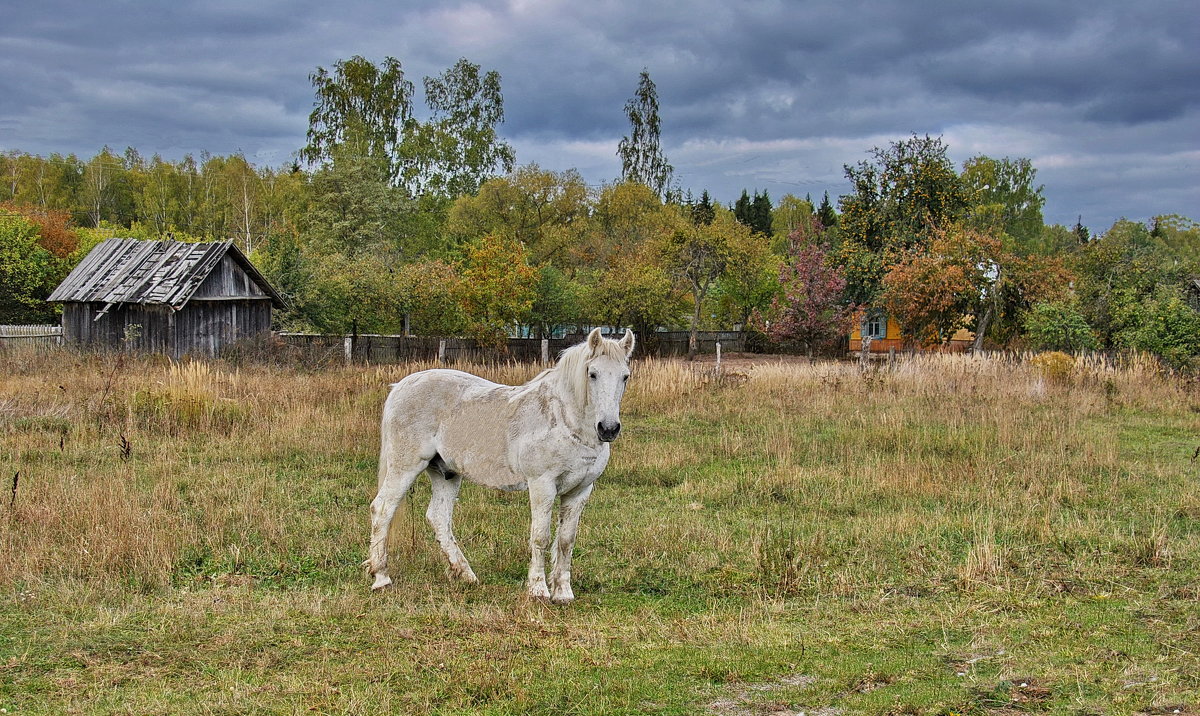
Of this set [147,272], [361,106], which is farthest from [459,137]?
[147,272]

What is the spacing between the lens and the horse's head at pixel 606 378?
5727 mm

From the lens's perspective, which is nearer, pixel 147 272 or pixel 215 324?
pixel 147 272

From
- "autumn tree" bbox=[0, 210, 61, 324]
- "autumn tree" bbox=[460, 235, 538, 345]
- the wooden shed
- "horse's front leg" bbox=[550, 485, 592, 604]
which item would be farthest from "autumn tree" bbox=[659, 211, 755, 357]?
"horse's front leg" bbox=[550, 485, 592, 604]

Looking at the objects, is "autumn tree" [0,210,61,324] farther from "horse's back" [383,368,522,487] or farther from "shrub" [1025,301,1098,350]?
"shrub" [1025,301,1098,350]

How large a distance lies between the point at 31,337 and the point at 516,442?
992 inches

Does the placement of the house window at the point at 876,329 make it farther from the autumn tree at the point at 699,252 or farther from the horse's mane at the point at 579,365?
the horse's mane at the point at 579,365

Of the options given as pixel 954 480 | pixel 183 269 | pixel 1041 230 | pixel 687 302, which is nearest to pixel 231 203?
pixel 687 302

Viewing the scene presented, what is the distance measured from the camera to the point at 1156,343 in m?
21.6

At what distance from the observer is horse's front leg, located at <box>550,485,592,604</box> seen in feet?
20.7

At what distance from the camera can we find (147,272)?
25750 millimetres

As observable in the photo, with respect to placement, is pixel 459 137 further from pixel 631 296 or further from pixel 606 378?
pixel 606 378

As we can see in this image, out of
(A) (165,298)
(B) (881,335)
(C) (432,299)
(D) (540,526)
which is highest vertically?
(C) (432,299)

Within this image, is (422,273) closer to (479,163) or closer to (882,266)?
(882,266)

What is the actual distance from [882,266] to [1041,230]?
123 ft
